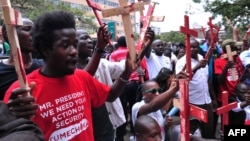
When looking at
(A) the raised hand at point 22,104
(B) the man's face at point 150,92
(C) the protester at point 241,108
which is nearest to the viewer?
(A) the raised hand at point 22,104

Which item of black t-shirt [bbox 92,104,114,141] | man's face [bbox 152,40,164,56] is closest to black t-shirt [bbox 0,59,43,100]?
black t-shirt [bbox 92,104,114,141]

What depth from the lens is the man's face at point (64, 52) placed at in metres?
1.97

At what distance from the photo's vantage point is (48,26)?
2014 millimetres

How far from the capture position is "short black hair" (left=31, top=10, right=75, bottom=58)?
2002mm

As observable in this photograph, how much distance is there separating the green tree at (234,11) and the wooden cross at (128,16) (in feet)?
55.2

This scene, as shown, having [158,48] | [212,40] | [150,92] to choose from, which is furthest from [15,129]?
[158,48]

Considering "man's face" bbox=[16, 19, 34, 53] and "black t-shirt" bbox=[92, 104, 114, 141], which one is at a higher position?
"man's face" bbox=[16, 19, 34, 53]

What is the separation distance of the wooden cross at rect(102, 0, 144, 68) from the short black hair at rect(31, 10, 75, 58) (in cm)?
42

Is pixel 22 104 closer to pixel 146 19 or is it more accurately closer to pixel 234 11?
pixel 146 19

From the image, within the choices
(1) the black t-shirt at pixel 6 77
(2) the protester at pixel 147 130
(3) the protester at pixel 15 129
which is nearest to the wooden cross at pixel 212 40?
(2) the protester at pixel 147 130

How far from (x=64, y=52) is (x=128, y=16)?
0.62 metres

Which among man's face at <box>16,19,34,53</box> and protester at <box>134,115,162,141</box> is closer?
man's face at <box>16,19,34,53</box>

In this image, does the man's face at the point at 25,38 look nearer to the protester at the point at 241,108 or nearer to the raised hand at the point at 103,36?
the raised hand at the point at 103,36

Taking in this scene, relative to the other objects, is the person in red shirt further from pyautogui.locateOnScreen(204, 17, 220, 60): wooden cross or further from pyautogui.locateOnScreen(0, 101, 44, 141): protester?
pyautogui.locateOnScreen(204, 17, 220, 60): wooden cross
